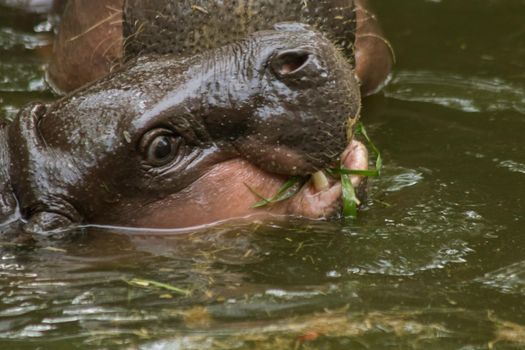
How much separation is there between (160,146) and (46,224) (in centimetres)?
64

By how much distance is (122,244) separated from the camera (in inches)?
192

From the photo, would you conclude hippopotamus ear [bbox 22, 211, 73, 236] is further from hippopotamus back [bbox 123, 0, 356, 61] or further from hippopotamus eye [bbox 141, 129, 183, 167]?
hippopotamus back [bbox 123, 0, 356, 61]

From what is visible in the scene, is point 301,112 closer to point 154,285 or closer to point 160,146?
point 160,146

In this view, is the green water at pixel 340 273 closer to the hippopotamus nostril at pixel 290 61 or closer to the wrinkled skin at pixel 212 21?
the hippopotamus nostril at pixel 290 61

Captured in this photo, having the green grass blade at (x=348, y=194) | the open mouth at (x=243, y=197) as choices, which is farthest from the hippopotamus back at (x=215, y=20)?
the green grass blade at (x=348, y=194)

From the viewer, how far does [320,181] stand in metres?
4.96

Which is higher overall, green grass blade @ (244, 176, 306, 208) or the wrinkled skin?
the wrinkled skin

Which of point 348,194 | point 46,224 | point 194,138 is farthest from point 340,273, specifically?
point 46,224

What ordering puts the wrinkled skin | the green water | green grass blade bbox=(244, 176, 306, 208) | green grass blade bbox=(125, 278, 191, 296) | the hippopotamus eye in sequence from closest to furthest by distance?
the green water < green grass blade bbox=(125, 278, 191, 296) < the hippopotamus eye < green grass blade bbox=(244, 176, 306, 208) < the wrinkled skin

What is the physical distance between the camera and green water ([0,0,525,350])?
3760 mm

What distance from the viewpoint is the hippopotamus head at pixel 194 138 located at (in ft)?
15.4

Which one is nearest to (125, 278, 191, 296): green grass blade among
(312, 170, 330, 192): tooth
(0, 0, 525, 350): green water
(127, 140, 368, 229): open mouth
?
(0, 0, 525, 350): green water

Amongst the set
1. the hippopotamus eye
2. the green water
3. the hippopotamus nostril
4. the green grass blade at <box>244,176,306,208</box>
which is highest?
the hippopotamus nostril

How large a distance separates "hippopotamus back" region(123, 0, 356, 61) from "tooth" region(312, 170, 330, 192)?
2.43 feet
